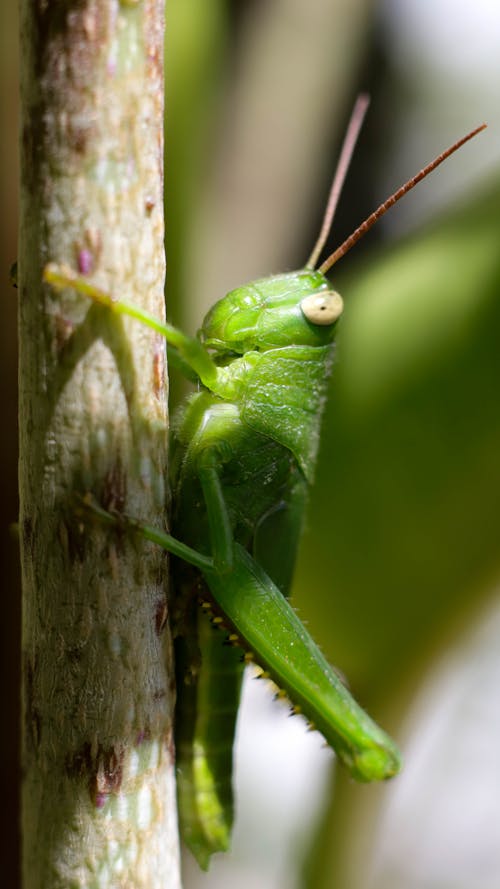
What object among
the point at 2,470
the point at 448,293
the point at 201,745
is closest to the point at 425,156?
the point at 448,293

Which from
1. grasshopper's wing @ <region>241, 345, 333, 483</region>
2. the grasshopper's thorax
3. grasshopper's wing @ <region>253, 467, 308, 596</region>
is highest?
the grasshopper's thorax

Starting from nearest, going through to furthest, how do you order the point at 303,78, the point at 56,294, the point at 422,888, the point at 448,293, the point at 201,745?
the point at 56,294 → the point at 201,745 → the point at 448,293 → the point at 303,78 → the point at 422,888

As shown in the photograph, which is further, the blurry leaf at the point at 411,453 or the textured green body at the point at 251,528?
the blurry leaf at the point at 411,453

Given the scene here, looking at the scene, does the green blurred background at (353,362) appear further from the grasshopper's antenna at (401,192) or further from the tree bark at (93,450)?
the tree bark at (93,450)

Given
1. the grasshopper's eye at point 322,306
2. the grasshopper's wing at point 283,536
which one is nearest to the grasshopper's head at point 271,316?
the grasshopper's eye at point 322,306

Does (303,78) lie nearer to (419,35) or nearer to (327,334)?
(419,35)

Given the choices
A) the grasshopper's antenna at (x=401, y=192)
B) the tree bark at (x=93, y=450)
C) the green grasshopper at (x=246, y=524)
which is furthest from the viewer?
the green grasshopper at (x=246, y=524)

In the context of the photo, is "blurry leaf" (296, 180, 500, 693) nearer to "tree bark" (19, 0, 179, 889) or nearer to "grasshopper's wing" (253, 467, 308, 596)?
"grasshopper's wing" (253, 467, 308, 596)

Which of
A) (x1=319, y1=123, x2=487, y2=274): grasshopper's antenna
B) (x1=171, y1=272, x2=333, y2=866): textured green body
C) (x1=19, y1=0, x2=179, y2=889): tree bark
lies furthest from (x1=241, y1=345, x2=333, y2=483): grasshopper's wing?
(x1=19, y1=0, x2=179, y2=889): tree bark
